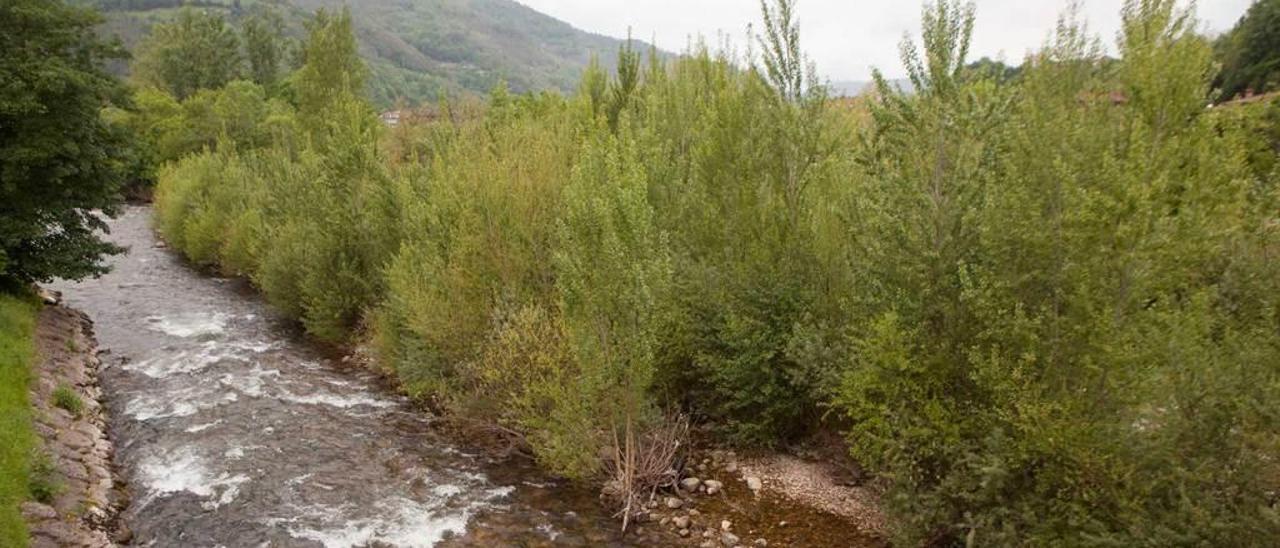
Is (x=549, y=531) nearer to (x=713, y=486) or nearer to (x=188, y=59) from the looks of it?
(x=713, y=486)

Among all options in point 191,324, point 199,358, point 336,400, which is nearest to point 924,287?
point 336,400

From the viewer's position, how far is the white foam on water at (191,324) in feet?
85.9

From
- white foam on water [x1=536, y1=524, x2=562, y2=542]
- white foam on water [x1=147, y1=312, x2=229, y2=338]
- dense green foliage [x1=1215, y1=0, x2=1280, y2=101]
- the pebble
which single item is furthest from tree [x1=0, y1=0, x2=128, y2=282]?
dense green foliage [x1=1215, y1=0, x2=1280, y2=101]

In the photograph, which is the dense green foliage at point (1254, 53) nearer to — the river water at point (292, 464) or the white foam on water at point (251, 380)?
the river water at point (292, 464)

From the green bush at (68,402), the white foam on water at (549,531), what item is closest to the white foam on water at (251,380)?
the green bush at (68,402)

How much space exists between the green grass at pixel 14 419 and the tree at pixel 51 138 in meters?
2.26

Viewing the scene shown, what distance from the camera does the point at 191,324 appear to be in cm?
2731

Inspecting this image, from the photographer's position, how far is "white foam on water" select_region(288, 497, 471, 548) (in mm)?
12969

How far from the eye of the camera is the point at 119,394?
65.3 feet

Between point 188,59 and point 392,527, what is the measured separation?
319ft

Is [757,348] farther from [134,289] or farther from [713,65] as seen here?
[134,289]

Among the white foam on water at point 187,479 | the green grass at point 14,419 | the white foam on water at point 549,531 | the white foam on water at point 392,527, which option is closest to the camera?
the green grass at point 14,419

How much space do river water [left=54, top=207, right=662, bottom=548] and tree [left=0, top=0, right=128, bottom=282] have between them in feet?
11.0

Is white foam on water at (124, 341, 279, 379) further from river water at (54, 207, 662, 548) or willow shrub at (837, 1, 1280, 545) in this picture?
willow shrub at (837, 1, 1280, 545)
